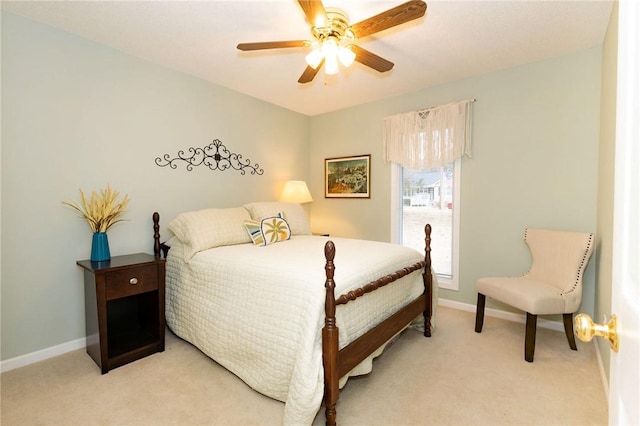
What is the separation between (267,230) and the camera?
2.89 metres

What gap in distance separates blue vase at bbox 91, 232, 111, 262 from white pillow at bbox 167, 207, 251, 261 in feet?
1.65

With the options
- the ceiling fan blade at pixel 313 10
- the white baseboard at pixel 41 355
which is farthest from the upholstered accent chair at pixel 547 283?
the white baseboard at pixel 41 355

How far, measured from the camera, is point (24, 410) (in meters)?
1.75

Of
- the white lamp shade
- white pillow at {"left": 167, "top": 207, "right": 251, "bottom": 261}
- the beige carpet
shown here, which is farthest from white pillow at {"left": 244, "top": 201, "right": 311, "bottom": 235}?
the beige carpet

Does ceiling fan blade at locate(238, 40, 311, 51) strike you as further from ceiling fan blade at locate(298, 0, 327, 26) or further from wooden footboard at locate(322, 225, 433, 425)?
wooden footboard at locate(322, 225, 433, 425)

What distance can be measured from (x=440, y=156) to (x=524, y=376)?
2.18m

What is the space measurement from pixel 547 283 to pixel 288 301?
230cm

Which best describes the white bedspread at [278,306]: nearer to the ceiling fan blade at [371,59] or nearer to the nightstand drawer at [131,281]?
the nightstand drawer at [131,281]

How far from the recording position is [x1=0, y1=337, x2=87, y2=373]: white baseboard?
2.15 metres

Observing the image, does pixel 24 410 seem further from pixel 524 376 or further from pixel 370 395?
pixel 524 376

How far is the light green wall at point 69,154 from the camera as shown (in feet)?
7.09

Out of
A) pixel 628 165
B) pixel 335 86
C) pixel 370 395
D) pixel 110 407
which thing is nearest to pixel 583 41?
pixel 335 86

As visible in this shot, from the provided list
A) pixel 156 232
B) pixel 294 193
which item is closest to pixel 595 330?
pixel 156 232

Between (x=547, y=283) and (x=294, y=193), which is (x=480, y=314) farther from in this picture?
(x=294, y=193)
